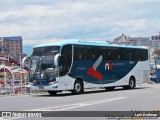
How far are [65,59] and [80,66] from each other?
72.1 inches

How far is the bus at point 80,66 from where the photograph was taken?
1022 inches

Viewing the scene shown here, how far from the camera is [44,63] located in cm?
2616

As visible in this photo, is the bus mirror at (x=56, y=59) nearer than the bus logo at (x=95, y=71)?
Yes

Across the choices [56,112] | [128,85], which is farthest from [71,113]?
[128,85]

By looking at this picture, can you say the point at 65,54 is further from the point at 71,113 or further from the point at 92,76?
the point at 71,113

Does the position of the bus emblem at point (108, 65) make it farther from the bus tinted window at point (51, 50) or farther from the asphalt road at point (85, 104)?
the asphalt road at point (85, 104)

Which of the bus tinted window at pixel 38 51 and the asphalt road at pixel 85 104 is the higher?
the bus tinted window at pixel 38 51

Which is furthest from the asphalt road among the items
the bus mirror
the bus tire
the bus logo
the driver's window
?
the bus tire

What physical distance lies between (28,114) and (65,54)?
11876mm

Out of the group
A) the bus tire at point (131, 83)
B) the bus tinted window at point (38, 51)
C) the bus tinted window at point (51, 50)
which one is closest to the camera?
the bus tinted window at point (51, 50)

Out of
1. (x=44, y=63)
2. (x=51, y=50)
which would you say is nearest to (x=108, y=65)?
(x=51, y=50)

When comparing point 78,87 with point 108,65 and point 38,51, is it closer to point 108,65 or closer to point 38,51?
point 38,51

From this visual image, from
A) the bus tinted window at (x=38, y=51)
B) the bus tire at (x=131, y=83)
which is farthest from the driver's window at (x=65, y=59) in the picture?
the bus tire at (x=131, y=83)

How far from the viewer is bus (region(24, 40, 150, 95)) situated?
2595 cm
